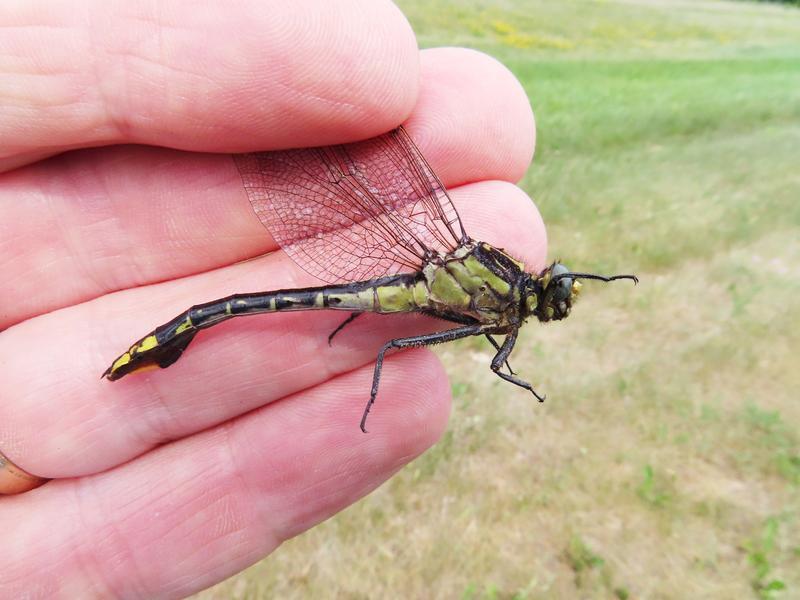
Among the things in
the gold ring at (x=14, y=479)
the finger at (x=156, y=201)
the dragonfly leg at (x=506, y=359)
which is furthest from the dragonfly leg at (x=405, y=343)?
the gold ring at (x=14, y=479)

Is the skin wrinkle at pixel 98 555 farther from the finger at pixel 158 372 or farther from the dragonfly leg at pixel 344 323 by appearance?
the dragonfly leg at pixel 344 323

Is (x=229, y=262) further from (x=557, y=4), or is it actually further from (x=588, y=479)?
(x=557, y=4)

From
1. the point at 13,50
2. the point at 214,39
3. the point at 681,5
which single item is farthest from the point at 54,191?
the point at 681,5

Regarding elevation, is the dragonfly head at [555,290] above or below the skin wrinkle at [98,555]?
above

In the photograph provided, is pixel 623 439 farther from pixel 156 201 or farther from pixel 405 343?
pixel 156 201

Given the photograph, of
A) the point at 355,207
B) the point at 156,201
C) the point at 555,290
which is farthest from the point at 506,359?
the point at 156,201

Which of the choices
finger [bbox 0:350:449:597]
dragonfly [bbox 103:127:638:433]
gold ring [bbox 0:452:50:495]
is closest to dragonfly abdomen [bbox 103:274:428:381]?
dragonfly [bbox 103:127:638:433]
